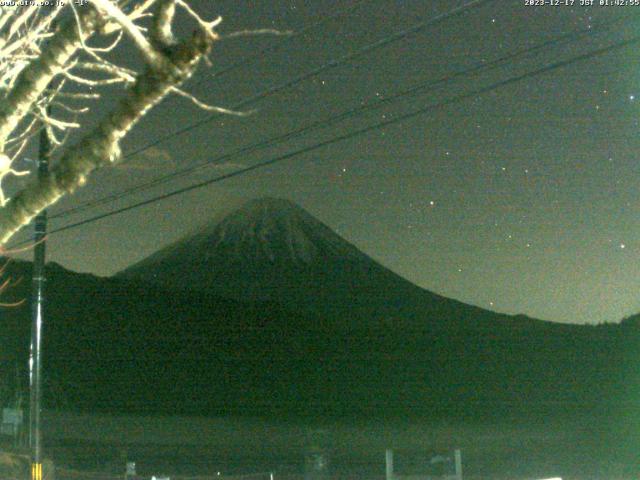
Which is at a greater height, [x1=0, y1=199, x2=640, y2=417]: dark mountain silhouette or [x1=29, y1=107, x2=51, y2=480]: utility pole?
[x1=0, y1=199, x2=640, y2=417]: dark mountain silhouette

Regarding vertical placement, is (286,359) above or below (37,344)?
above

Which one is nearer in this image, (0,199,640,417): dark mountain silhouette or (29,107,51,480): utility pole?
(29,107,51,480): utility pole

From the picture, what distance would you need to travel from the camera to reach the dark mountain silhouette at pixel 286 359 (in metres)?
83.4

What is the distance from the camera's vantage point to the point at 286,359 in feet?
356

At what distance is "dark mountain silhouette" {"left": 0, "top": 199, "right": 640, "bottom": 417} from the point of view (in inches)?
3282

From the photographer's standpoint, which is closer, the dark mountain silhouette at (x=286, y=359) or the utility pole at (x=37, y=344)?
the utility pole at (x=37, y=344)

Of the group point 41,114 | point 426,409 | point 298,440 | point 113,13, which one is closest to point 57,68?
point 113,13

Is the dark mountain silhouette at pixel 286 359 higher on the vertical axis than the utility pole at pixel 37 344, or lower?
higher

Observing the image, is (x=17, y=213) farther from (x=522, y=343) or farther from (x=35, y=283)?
(x=522, y=343)

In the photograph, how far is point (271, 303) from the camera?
150 metres

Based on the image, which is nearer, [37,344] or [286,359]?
[37,344]

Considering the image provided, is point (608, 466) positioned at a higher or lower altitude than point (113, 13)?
lower

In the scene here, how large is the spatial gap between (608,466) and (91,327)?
6979 cm

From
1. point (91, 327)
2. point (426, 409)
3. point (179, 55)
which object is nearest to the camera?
point (179, 55)
